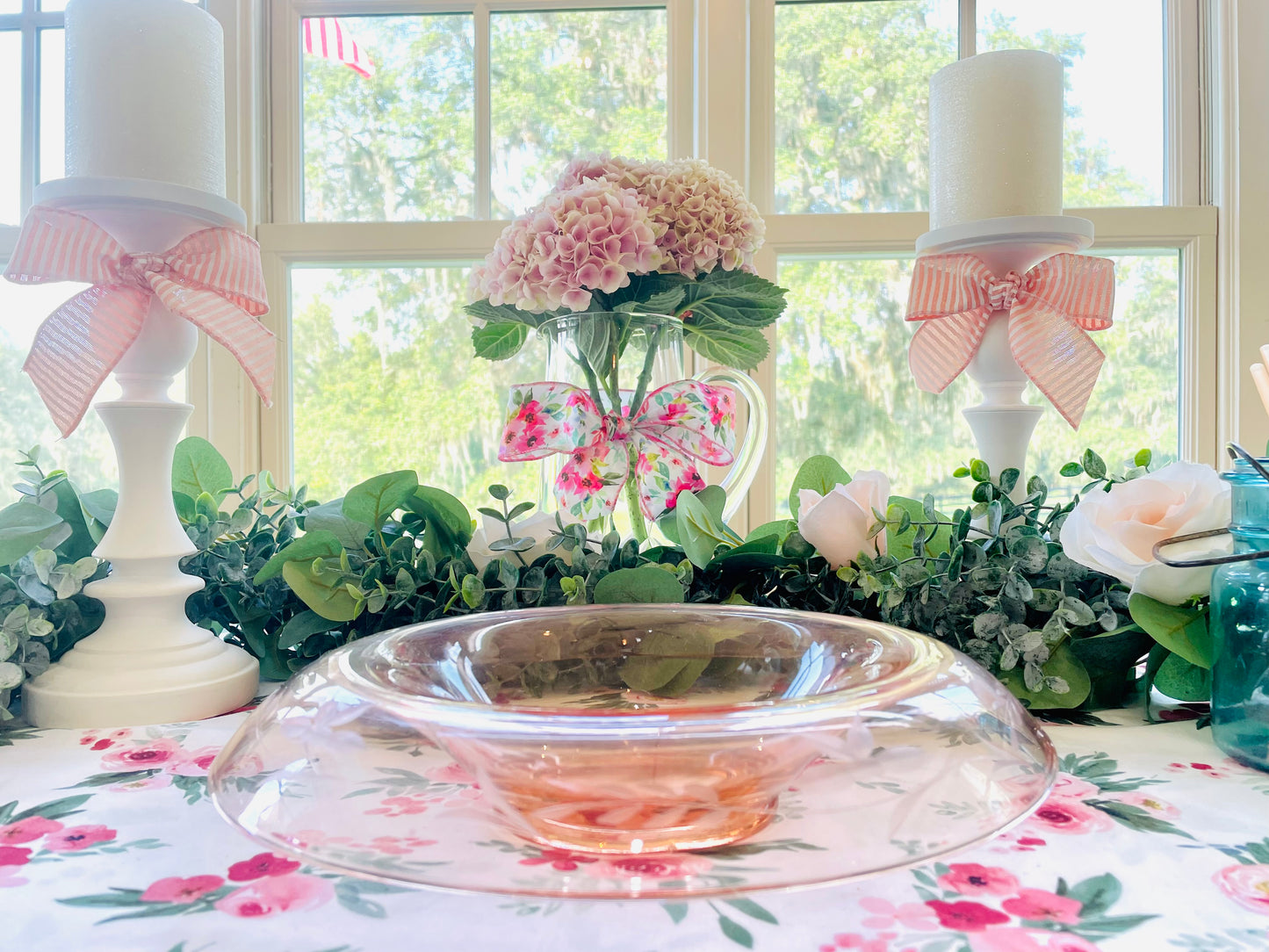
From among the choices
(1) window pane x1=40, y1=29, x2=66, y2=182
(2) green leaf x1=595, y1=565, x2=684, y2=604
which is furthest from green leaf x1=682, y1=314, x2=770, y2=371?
(1) window pane x1=40, y1=29, x2=66, y2=182

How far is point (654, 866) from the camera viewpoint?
0.25 m

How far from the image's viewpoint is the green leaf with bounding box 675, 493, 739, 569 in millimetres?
497

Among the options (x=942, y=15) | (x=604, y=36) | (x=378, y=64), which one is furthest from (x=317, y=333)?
(x=942, y=15)

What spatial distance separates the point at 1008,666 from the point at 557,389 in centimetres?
32

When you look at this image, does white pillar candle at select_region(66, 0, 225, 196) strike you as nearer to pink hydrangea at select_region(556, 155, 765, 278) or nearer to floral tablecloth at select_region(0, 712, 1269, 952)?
pink hydrangea at select_region(556, 155, 765, 278)

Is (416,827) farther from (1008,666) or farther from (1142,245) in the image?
(1142,245)

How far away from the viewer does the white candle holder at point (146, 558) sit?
0.47 m

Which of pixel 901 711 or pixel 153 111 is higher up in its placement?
pixel 153 111

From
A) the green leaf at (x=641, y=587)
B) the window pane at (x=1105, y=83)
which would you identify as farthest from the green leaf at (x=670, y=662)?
the window pane at (x=1105, y=83)

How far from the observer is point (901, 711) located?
25 centimetres

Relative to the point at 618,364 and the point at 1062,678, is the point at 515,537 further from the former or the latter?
the point at 1062,678

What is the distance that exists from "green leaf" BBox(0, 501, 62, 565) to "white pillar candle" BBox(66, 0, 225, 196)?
0.20m

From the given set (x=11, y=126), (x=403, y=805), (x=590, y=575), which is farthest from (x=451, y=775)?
(x=11, y=126)

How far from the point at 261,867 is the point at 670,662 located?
7.6 inches
